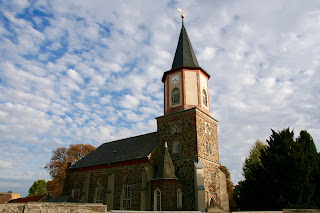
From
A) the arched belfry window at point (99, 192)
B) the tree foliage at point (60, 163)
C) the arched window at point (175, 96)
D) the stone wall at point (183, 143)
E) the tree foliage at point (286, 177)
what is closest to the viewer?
the tree foliage at point (286, 177)

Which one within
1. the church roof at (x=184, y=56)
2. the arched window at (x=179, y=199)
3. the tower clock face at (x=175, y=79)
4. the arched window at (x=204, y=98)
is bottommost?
the arched window at (x=179, y=199)

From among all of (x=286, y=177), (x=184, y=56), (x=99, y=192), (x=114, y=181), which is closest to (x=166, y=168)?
(x=114, y=181)

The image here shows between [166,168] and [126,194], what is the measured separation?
5.73 m

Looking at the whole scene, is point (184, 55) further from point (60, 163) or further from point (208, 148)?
point (60, 163)

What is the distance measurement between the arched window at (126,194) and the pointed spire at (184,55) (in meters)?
13.4

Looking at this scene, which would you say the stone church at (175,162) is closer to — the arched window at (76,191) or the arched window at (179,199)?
the arched window at (179,199)

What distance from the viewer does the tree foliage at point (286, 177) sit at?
18141mm

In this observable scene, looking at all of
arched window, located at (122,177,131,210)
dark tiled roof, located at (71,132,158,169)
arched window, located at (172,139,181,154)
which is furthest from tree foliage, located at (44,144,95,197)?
arched window, located at (172,139,181,154)

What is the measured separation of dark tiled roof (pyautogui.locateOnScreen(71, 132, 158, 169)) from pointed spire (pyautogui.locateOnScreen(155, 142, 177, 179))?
2076mm

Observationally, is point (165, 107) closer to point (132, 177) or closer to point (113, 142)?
point (132, 177)

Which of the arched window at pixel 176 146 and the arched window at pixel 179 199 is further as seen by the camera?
the arched window at pixel 176 146

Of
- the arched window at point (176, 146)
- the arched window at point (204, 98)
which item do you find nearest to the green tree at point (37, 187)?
the arched window at point (176, 146)

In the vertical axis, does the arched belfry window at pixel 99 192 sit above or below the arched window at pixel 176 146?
below

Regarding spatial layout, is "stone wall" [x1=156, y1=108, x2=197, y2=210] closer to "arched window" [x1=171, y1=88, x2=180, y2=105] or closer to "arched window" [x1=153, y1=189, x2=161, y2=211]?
"arched window" [x1=171, y1=88, x2=180, y2=105]
